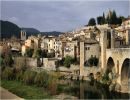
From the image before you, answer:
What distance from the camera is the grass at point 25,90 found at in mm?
15231

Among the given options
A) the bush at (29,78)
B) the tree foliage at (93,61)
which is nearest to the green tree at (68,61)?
the tree foliage at (93,61)

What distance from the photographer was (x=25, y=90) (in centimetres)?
1694

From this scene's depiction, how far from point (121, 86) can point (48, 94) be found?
470 cm

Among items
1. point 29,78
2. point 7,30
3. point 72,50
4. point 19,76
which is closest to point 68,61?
point 72,50

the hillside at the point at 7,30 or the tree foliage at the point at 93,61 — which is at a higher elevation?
the hillside at the point at 7,30

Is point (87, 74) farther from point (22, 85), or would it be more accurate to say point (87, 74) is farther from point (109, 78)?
point (22, 85)

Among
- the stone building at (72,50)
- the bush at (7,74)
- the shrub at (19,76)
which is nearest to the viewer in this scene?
the shrub at (19,76)

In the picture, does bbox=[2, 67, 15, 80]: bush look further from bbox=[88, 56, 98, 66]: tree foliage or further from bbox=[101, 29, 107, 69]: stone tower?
bbox=[88, 56, 98, 66]: tree foliage

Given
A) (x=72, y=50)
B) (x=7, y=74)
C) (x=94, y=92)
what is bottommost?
(x=94, y=92)

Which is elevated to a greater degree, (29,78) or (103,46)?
(103,46)

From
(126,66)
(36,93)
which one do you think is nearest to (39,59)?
(126,66)

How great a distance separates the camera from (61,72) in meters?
26.5

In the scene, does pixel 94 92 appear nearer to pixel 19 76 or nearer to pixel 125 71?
pixel 125 71

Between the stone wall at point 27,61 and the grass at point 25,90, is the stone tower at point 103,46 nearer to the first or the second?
the grass at point 25,90
